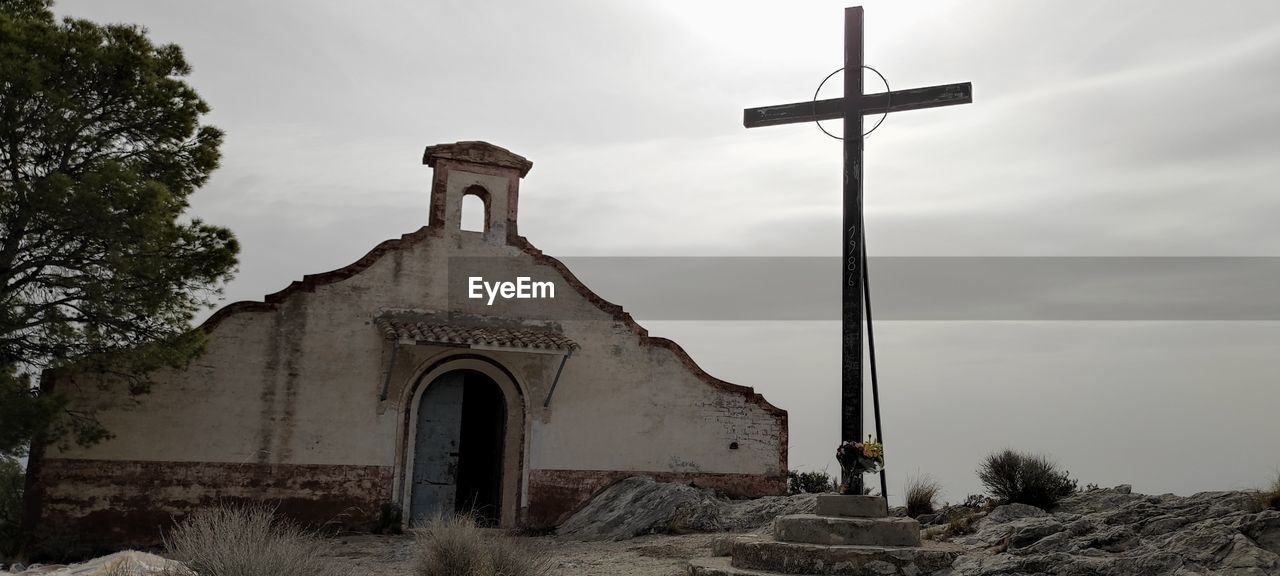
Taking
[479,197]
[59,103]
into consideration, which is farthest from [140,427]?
[479,197]

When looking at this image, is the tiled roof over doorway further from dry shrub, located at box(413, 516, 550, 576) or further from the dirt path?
dry shrub, located at box(413, 516, 550, 576)

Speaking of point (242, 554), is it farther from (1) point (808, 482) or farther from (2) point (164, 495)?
(1) point (808, 482)

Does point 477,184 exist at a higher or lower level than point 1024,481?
higher

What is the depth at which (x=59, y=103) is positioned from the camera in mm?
12141

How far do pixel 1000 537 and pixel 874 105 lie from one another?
5.05 metres

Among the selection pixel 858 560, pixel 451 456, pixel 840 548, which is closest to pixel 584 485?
pixel 451 456

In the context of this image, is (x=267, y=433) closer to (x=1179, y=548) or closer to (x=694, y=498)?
(x=694, y=498)

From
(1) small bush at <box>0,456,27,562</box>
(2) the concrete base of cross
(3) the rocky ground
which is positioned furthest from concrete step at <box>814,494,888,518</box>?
(1) small bush at <box>0,456,27,562</box>

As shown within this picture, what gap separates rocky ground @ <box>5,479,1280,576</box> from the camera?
25.8ft

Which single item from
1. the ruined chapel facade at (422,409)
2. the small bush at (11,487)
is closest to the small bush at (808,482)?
the ruined chapel facade at (422,409)

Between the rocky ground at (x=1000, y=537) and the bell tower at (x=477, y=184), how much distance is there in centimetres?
513

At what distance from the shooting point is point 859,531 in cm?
943

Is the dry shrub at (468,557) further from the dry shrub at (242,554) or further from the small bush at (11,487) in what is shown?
the small bush at (11,487)

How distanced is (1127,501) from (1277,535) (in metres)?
3.47
